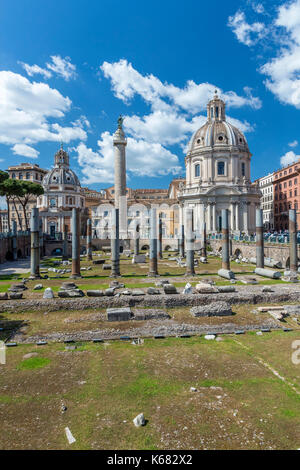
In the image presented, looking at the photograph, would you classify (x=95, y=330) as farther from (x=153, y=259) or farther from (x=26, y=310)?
(x=153, y=259)

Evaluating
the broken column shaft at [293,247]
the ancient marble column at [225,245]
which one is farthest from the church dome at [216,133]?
the broken column shaft at [293,247]

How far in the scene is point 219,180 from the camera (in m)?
55.2

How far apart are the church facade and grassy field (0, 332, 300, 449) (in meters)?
44.3

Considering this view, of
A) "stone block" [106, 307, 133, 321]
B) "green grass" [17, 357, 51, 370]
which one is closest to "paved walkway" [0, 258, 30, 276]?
"stone block" [106, 307, 133, 321]

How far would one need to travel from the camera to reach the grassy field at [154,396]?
4.97m

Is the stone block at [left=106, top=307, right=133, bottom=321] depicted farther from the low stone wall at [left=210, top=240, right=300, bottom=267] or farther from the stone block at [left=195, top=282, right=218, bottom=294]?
the low stone wall at [left=210, top=240, right=300, bottom=267]

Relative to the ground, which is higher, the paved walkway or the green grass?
the paved walkway

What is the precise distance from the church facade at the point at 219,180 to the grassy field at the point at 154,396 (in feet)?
145

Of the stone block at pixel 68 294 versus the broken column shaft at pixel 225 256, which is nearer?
the stone block at pixel 68 294

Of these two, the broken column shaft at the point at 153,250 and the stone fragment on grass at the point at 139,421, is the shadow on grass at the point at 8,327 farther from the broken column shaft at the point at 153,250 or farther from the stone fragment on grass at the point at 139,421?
the broken column shaft at the point at 153,250

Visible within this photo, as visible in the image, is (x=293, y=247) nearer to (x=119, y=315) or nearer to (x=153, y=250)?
(x=153, y=250)

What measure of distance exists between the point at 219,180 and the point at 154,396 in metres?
52.4

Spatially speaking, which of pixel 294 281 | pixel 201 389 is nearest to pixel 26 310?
pixel 201 389

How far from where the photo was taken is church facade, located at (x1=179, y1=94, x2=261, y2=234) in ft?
175
